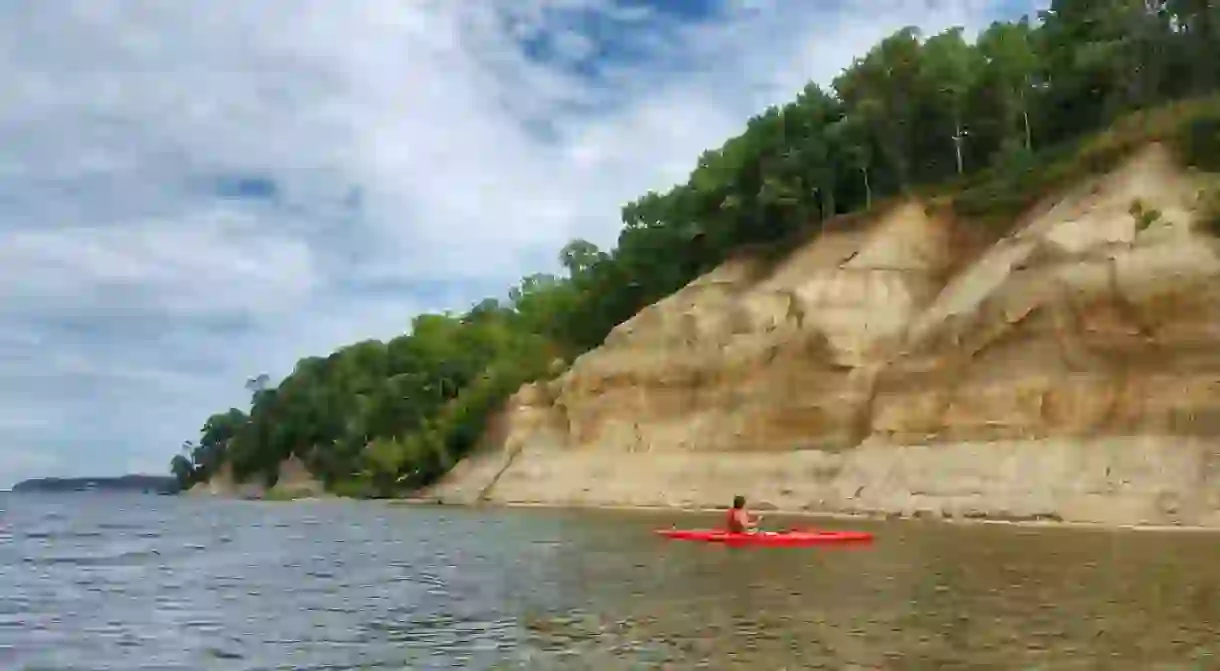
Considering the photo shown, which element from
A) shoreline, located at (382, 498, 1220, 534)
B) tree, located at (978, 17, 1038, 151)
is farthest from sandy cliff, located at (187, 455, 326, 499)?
tree, located at (978, 17, 1038, 151)

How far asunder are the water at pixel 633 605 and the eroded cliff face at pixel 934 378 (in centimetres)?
498

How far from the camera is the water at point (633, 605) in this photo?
44.2 feet

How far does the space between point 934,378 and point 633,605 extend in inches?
987

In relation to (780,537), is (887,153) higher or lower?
higher

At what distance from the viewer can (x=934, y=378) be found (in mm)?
40219

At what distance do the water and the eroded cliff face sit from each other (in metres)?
4.98

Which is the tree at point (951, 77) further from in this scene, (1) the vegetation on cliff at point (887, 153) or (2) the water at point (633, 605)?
(2) the water at point (633, 605)

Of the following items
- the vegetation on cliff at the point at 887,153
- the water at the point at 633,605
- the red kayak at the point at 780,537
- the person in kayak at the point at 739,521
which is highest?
the vegetation on cliff at the point at 887,153

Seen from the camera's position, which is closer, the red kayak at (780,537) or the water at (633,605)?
the water at (633,605)

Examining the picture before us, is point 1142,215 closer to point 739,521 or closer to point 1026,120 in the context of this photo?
point 1026,120

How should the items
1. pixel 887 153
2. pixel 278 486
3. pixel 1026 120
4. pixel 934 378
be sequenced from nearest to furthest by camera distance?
pixel 934 378
pixel 1026 120
pixel 887 153
pixel 278 486

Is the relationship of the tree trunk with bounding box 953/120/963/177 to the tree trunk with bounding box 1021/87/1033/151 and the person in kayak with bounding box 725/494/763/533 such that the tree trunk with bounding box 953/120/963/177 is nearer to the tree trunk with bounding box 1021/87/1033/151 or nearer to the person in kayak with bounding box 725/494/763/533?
the tree trunk with bounding box 1021/87/1033/151

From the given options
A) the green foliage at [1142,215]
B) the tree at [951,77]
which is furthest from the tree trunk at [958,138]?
the green foliage at [1142,215]

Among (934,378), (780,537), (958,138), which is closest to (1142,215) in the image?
(934,378)
